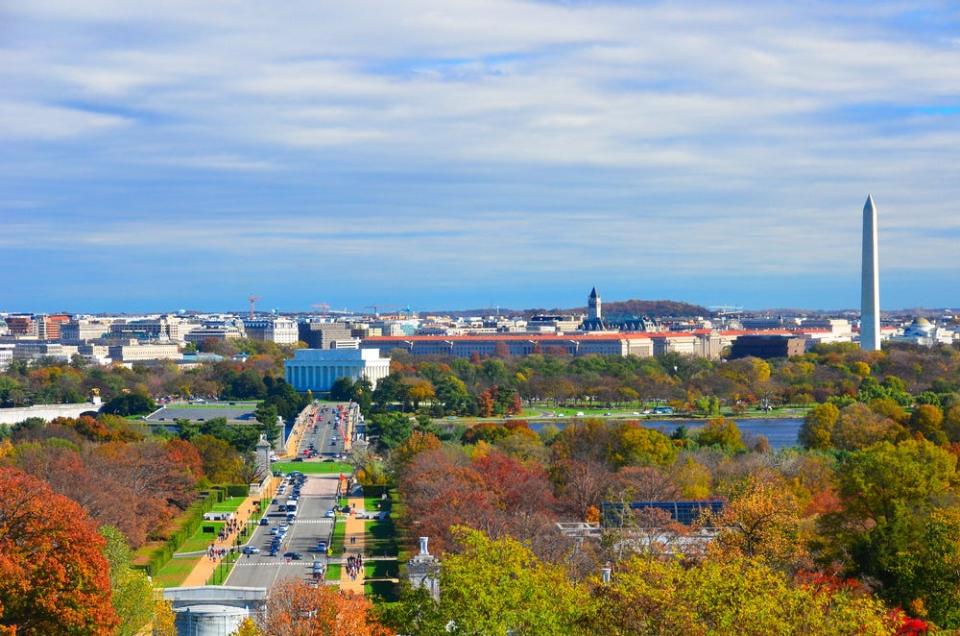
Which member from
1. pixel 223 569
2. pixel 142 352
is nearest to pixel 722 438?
pixel 223 569

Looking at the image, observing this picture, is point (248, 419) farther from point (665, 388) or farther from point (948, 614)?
point (948, 614)

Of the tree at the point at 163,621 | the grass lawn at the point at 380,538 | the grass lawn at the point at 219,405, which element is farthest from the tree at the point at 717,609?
the grass lawn at the point at 219,405

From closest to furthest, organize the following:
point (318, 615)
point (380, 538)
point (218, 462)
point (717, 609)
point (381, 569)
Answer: point (717, 609) → point (318, 615) → point (381, 569) → point (380, 538) → point (218, 462)

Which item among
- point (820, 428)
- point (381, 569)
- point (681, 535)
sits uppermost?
point (681, 535)

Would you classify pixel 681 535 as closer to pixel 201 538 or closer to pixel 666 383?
pixel 201 538

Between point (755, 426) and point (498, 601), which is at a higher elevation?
point (498, 601)

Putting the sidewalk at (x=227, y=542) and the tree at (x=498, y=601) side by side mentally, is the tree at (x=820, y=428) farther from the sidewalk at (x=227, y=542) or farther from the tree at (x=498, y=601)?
the tree at (x=498, y=601)

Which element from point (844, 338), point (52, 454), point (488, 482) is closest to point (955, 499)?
point (488, 482)
